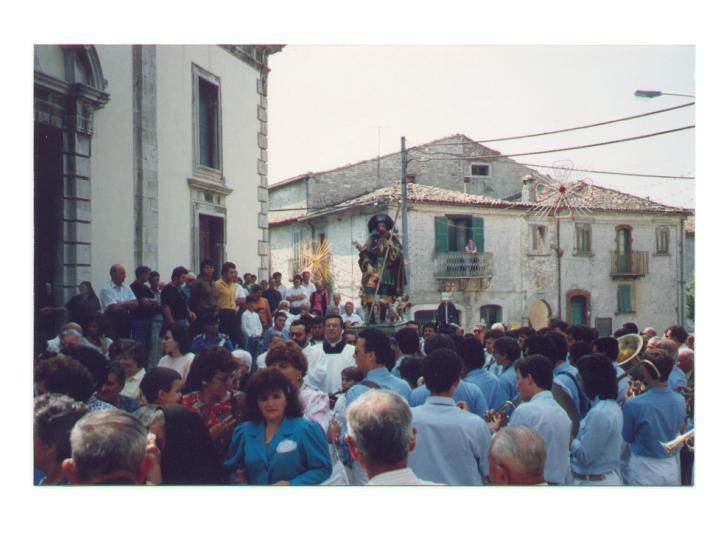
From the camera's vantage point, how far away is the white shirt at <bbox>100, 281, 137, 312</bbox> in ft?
22.8

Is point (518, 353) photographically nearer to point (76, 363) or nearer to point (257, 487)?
point (257, 487)

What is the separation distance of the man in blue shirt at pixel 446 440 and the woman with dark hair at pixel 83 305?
12.8 feet

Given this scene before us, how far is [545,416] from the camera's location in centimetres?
347

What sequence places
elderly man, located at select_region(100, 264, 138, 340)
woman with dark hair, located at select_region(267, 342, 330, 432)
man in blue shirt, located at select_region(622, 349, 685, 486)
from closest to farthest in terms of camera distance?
woman with dark hair, located at select_region(267, 342, 330, 432) → man in blue shirt, located at select_region(622, 349, 685, 486) → elderly man, located at select_region(100, 264, 138, 340)

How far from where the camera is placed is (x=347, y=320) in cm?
914

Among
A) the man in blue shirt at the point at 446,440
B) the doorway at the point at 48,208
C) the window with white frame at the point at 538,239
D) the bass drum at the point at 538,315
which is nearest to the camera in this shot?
the man in blue shirt at the point at 446,440

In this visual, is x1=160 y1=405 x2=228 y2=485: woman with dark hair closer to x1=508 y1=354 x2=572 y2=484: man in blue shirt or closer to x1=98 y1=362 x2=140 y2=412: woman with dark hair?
x1=98 y1=362 x2=140 y2=412: woman with dark hair

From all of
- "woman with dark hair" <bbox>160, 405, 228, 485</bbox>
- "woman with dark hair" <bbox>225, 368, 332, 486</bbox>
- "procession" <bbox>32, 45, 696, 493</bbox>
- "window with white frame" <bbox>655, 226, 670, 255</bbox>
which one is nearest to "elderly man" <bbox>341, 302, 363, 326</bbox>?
"procession" <bbox>32, 45, 696, 493</bbox>

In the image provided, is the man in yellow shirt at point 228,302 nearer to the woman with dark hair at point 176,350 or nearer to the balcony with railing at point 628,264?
the woman with dark hair at point 176,350

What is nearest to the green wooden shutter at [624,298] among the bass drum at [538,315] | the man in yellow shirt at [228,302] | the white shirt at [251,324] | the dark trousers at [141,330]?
the bass drum at [538,315]

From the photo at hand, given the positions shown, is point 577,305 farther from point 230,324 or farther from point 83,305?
point 83,305

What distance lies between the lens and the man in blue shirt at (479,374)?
14.7 feet

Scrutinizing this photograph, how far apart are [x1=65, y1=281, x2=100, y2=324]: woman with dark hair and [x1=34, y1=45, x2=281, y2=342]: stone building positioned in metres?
0.20

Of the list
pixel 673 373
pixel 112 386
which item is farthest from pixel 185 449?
pixel 673 373
